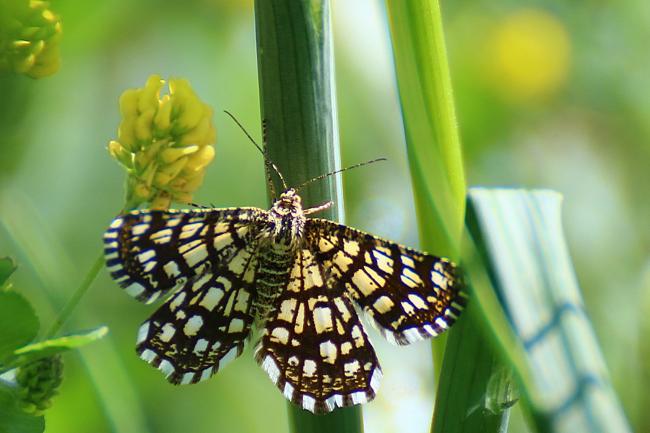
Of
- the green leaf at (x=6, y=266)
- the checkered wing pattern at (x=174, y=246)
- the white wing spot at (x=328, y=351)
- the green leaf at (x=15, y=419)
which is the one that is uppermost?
the green leaf at (x=6, y=266)

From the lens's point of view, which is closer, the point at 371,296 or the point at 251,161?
the point at 371,296

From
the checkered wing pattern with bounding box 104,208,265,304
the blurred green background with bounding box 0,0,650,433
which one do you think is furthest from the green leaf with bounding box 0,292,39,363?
the blurred green background with bounding box 0,0,650,433

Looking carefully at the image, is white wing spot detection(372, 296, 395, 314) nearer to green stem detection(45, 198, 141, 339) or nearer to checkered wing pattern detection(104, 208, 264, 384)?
checkered wing pattern detection(104, 208, 264, 384)

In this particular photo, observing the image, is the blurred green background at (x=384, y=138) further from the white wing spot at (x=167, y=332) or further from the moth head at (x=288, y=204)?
the moth head at (x=288, y=204)

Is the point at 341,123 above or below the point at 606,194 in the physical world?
above

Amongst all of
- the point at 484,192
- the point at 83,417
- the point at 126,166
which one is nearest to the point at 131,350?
the point at 83,417

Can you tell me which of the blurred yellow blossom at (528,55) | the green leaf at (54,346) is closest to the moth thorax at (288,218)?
the green leaf at (54,346)

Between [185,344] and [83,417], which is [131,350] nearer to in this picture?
[83,417]
